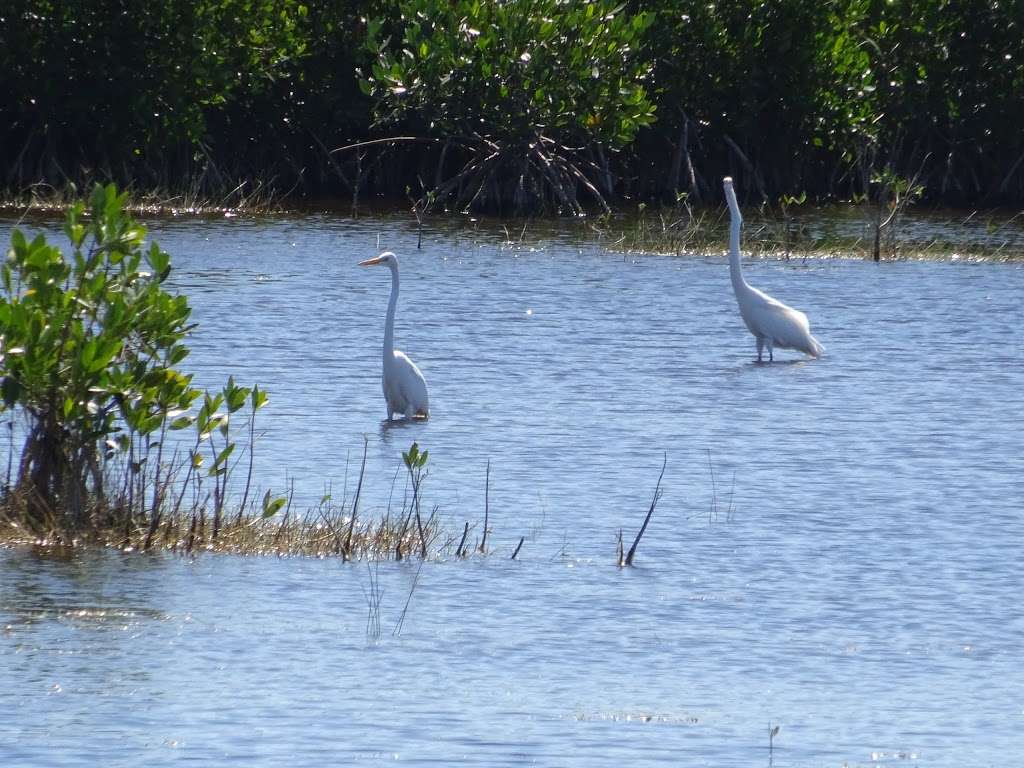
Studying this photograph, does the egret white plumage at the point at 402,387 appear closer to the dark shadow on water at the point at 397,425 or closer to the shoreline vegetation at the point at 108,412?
the dark shadow on water at the point at 397,425

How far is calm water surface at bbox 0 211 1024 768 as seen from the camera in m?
5.85

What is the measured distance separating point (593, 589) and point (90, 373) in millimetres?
2212

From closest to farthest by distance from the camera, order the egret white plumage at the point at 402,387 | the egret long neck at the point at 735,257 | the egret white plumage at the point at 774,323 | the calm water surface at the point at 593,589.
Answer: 1. the calm water surface at the point at 593,589
2. the egret white plumage at the point at 402,387
3. the egret white plumage at the point at 774,323
4. the egret long neck at the point at 735,257

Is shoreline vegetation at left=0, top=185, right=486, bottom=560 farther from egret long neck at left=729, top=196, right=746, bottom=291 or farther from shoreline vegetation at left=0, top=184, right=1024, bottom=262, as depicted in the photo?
shoreline vegetation at left=0, top=184, right=1024, bottom=262

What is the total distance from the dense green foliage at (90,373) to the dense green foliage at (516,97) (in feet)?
58.4

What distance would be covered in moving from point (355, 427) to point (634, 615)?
181 inches

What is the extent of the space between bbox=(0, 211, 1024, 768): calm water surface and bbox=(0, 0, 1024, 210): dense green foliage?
39.6 feet

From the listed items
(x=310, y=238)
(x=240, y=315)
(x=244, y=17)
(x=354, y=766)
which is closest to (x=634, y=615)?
(x=354, y=766)

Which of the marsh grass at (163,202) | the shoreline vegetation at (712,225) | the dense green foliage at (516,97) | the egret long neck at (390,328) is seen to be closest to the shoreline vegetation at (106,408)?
the egret long neck at (390,328)

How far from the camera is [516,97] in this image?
1080 inches

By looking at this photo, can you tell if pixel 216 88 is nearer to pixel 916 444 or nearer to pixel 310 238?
pixel 310 238

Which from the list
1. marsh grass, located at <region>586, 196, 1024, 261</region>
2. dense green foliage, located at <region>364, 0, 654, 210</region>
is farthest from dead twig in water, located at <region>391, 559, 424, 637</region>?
dense green foliage, located at <region>364, 0, 654, 210</region>

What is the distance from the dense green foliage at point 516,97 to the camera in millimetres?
27219

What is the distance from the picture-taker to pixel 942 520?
365 inches
